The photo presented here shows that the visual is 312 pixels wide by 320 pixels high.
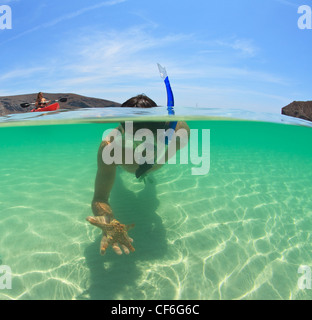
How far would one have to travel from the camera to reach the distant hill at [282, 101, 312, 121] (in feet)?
48.4

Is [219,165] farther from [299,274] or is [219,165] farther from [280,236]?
[299,274]

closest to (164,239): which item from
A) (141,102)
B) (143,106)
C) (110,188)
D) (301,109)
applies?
(110,188)

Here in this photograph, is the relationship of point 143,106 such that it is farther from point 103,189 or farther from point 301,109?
point 301,109

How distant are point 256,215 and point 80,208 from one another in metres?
4.47

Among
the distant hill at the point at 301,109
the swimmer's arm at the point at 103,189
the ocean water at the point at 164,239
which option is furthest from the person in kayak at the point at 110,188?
the distant hill at the point at 301,109

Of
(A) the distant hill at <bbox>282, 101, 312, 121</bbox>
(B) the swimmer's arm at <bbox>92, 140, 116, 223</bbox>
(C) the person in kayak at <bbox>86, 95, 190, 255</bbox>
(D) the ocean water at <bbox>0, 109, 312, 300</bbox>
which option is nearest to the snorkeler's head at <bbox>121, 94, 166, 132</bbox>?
(C) the person in kayak at <bbox>86, 95, 190, 255</bbox>

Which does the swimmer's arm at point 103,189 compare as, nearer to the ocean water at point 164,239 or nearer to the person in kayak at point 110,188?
the person in kayak at point 110,188

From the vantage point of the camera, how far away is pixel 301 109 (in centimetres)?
1530

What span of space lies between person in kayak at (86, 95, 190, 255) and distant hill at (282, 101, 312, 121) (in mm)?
14178

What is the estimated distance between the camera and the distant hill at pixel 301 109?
14759 millimetres

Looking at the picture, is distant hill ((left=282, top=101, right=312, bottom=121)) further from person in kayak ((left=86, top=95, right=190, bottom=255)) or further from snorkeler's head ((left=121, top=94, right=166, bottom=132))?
snorkeler's head ((left=121, top=94, right=166, bottom=132))

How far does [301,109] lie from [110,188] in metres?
17.5
